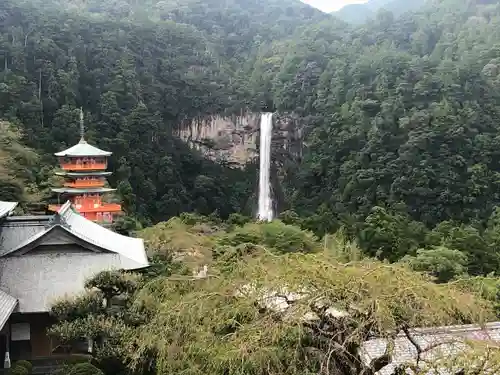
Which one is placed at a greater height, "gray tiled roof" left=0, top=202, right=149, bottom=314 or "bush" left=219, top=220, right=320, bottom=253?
"gray tiled roof" left=0, top=202, right=149, bottom=314

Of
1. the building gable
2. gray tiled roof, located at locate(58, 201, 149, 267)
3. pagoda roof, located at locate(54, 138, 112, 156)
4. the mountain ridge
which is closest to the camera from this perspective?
the building gable

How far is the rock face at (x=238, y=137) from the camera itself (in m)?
54.0

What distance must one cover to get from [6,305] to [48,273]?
1761mm

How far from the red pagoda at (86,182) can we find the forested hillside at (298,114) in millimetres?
1874

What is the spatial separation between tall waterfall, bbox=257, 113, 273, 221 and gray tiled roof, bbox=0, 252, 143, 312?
35126 millimetres

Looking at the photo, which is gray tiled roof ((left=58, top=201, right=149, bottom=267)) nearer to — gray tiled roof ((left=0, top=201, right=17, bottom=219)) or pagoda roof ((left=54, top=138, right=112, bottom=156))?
gray tiled roof ((left=0, top=201, right=17, bottom=219))

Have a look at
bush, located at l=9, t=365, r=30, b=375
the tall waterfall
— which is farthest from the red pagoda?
the tall waterfall

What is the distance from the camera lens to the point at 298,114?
183 ft

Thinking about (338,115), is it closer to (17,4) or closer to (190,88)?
(190,88)

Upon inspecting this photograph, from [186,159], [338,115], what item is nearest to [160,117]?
[186,159]

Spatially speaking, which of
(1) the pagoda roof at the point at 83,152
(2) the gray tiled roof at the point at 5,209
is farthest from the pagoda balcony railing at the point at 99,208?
(2) the gray tiled roof at the point at 5,209

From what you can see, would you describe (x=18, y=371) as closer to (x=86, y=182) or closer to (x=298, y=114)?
(x=86, y=182)

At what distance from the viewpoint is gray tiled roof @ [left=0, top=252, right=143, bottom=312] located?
12891mm

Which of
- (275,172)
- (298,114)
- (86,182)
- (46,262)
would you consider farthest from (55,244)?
(298,114)
